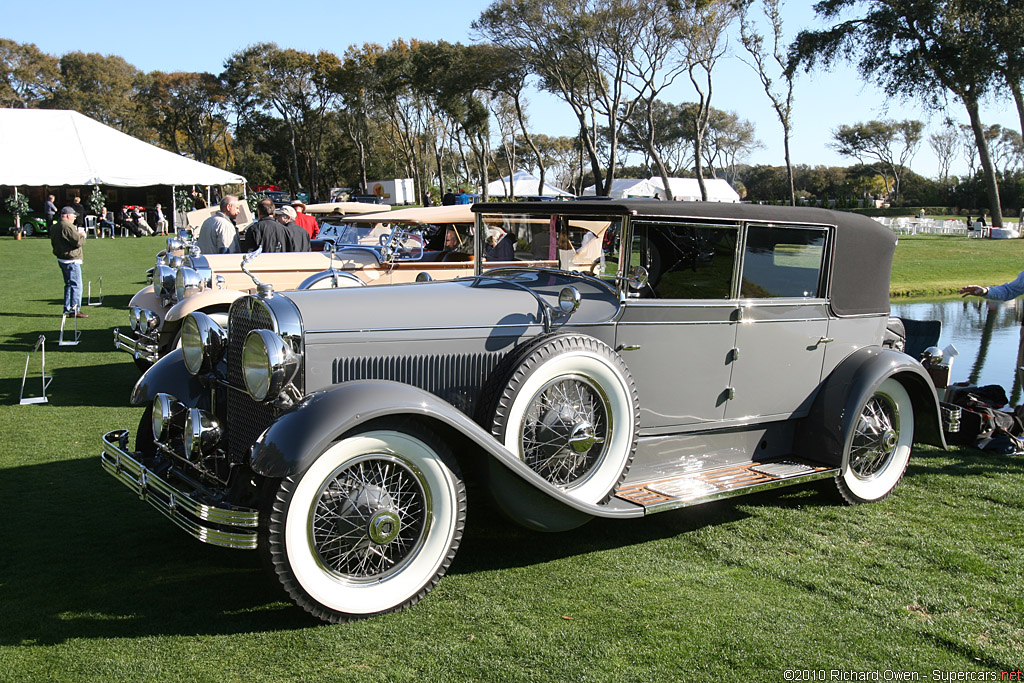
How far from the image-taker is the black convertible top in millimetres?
4320

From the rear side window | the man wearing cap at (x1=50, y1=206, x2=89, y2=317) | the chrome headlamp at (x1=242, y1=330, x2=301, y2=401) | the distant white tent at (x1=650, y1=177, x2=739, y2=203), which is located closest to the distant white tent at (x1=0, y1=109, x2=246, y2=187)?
the man wearing cap at (x1=50, y1=206, x2=89, y2=317)

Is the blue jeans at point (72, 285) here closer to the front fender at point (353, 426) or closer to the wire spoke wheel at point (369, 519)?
the front fender at point (353, 426)

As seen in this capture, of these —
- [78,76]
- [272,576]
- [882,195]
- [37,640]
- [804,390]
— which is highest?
[78,76]

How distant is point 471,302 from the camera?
408 centimetres

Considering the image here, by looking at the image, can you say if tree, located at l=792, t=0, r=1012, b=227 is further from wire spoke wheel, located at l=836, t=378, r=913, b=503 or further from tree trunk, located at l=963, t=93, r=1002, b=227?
wire spoke wheel, located at l=836, t=378, r=913, b=503

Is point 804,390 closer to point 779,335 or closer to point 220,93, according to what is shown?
point 779,335

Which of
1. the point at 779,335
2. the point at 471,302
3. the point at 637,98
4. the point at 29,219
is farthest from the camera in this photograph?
the point at 637,98

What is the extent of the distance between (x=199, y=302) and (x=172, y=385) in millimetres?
3702

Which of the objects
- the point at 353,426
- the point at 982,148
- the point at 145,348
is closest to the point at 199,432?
the point at 353,426

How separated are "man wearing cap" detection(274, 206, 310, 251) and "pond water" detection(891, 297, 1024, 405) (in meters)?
8.42

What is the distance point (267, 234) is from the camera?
9945 mm

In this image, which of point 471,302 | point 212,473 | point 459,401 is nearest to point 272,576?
point 212,473

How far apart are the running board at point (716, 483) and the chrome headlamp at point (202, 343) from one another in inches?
90.2

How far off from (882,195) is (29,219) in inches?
3132
